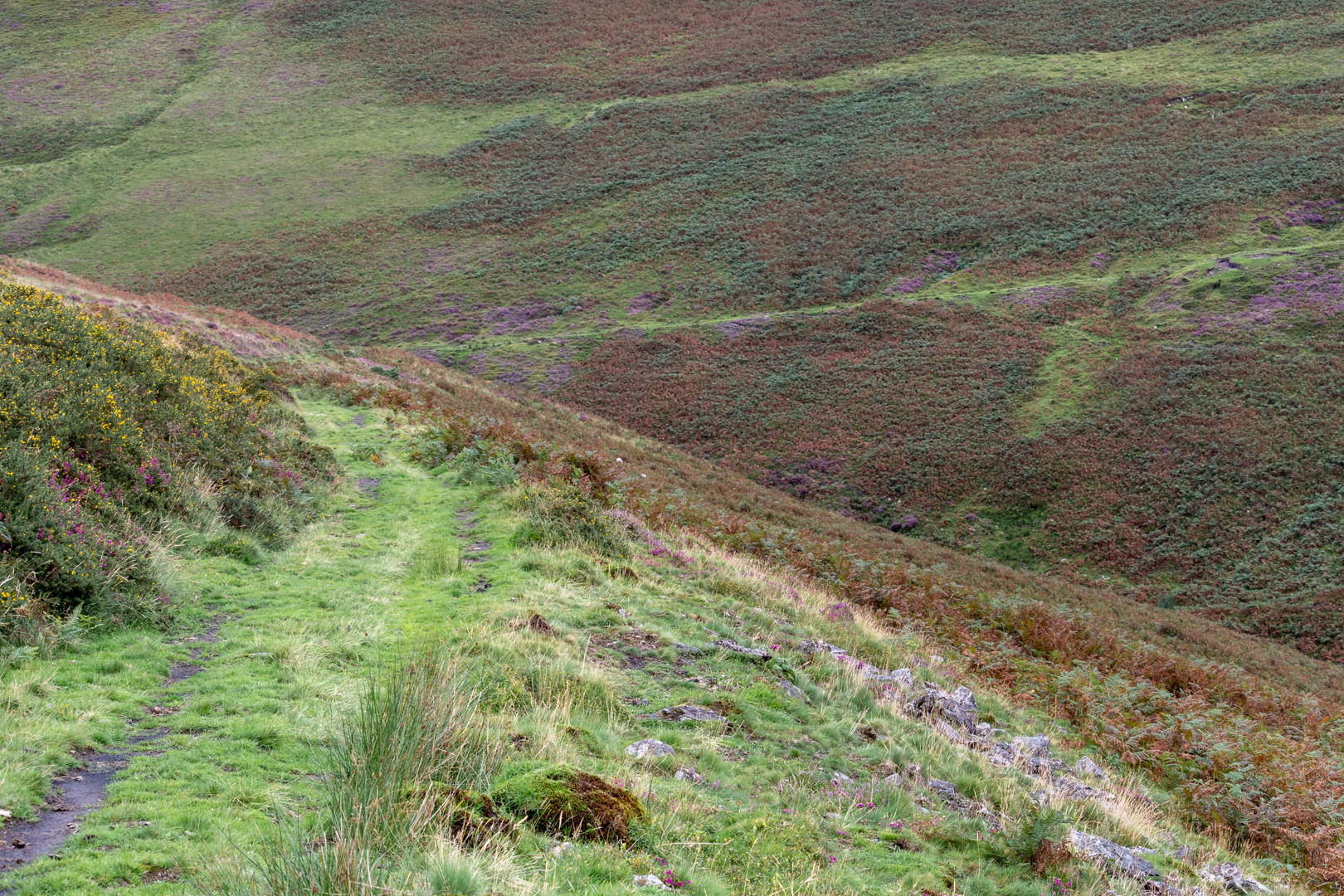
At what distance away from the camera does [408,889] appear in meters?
3.54

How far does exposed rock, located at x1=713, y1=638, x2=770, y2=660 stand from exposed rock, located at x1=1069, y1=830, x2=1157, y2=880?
3679 mm

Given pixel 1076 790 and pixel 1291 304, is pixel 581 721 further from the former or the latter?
pixel 1291 304

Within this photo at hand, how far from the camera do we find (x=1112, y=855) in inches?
259

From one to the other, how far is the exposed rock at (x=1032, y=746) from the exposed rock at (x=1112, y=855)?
2029 mm

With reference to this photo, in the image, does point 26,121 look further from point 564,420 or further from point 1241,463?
point 1241,463

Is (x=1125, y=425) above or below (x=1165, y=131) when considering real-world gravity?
below

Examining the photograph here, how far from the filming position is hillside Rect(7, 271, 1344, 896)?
459cm

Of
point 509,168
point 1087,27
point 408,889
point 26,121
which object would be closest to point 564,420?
point 408,889

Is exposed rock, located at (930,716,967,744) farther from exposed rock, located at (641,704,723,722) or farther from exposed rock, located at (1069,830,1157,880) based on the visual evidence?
exposed rock, located at (641,704,723,722)

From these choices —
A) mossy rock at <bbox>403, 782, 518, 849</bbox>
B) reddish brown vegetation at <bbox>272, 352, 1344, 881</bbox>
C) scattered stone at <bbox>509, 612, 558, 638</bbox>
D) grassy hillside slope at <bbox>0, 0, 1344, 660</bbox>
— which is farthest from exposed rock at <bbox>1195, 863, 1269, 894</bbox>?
grassy hillside slope at <bbox>0, 0, 1344, 660</bbox>

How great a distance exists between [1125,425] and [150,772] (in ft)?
131

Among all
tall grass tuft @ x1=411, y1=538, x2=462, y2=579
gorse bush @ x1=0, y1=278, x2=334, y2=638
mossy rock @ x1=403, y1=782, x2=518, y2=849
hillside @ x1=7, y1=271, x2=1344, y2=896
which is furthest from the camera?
tall grass tuft @ x1=411, y1=538, x2=462, y2=579

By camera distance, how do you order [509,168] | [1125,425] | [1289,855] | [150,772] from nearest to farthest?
[150,772]
[1289,855]
[1125,425]
[509,168]

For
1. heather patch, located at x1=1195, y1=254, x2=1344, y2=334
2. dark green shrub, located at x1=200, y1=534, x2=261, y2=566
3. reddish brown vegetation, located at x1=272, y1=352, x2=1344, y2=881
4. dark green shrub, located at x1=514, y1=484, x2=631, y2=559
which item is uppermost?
dark green shrub, located at x1=200, y1=534, x2=261, y2=566
